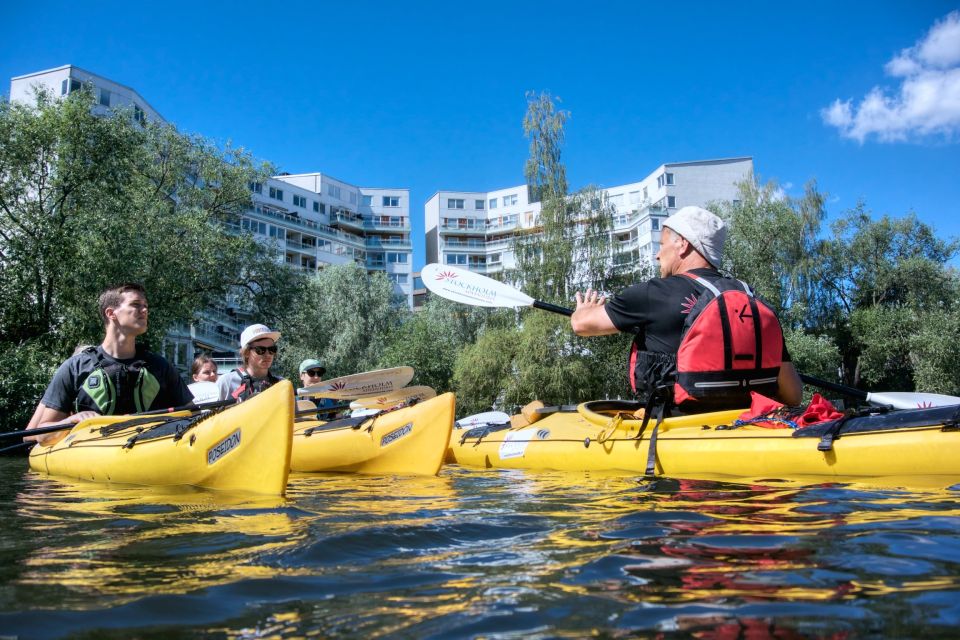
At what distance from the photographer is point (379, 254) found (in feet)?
228

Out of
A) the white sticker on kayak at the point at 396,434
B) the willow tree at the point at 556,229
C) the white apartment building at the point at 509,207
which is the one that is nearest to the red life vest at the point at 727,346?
the white sticker on kayak at the point at 396,434

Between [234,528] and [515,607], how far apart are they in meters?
1.62

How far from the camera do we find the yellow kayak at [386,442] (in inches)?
223

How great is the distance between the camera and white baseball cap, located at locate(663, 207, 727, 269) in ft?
15.6

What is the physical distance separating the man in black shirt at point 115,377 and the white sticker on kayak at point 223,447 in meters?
2.00

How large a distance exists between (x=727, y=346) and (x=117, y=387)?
4875 mm

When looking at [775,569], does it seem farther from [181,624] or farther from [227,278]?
[227,278]

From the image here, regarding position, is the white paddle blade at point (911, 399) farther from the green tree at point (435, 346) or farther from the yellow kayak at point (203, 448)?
the green tree at point (435, 346)

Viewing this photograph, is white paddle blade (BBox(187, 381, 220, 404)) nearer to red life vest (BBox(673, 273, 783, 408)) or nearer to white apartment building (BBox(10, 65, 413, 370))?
red life vest (BBox(673, 273, 783, 408))

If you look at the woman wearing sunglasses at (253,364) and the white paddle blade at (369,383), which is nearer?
the white paddle blade at (369,383)

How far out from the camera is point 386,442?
587 centimetres

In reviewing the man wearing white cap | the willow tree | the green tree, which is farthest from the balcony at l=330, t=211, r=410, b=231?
the man wearing white cap

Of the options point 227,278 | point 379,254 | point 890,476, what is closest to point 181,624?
point 890,476

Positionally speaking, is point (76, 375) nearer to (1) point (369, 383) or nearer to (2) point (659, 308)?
(1) point (369, 383)
